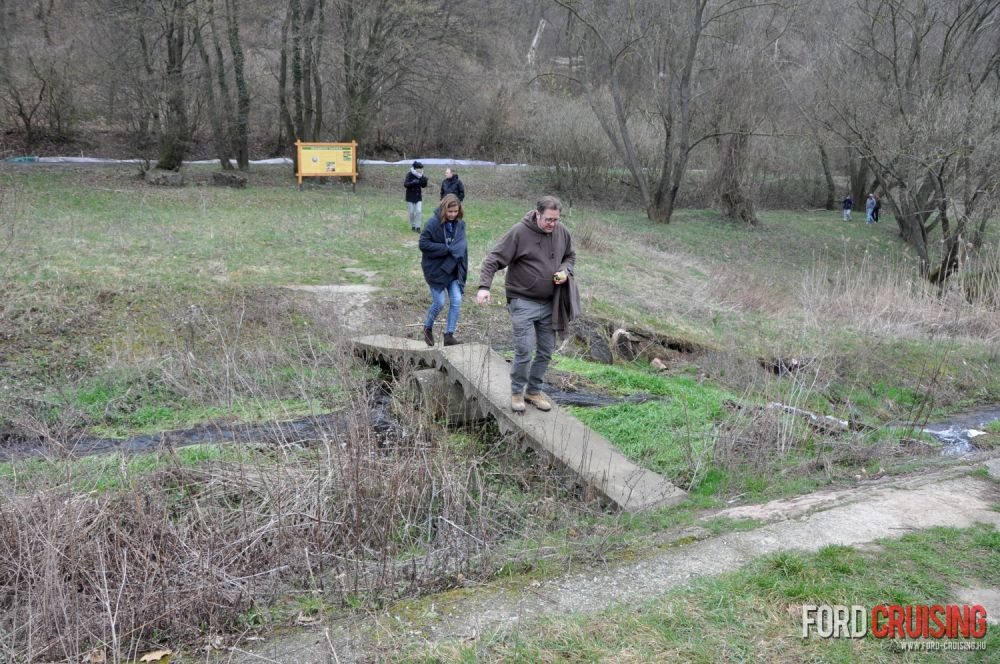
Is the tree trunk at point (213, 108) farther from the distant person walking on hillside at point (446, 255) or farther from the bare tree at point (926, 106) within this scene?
the bare tree at point (926, 106)

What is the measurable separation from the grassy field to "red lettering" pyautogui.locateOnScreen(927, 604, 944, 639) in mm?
1598

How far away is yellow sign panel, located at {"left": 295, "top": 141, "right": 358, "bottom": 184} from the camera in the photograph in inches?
915

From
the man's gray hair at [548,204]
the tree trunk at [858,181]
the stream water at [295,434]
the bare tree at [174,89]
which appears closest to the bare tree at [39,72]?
the bare tree at [174,89]

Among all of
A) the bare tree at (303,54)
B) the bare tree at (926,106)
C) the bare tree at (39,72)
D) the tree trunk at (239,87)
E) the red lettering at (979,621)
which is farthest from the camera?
the bare tree at (303,54)

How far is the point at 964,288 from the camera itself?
15016mm

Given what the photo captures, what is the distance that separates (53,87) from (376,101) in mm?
9569

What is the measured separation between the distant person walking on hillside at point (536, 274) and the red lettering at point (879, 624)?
339cm

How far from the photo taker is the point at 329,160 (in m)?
23.5

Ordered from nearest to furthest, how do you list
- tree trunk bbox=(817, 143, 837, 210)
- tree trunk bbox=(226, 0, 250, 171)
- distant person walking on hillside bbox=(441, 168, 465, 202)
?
distant person walking on hillside bbox=(441, 168, 465, 202)
tree trunk bbox=(226, 0, 250, 171)
tree trunk bbox=(817, 143, 837, 210)

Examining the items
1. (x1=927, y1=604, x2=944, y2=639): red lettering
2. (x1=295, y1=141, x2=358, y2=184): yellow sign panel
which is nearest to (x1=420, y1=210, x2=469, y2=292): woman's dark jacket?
(x1=927, y1=604, x2=944, y2=639): red lettering

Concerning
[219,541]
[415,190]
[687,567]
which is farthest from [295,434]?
[415,190]

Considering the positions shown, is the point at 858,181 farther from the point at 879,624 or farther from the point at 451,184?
the point at 879,624

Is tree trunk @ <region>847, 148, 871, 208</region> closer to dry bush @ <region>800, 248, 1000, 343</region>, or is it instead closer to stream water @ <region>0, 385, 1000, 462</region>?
dry bush @ <region>800, 248, 1000, 343</region>

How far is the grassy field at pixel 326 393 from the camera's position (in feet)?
15.4
